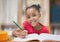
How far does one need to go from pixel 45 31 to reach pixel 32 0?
14 centimetres

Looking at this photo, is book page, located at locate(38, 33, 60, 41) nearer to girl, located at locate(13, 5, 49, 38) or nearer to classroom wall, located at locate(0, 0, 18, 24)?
girl, located at locate(13, 5, 49, 38)

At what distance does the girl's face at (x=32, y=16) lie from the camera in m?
0.58

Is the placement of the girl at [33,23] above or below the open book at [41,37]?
above

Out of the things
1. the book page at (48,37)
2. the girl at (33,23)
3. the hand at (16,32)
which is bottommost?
the book page at (48,37)

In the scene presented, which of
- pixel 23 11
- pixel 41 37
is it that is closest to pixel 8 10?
pixel 23 11

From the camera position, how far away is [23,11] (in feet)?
1.98

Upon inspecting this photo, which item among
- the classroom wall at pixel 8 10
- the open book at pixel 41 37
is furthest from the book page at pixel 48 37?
the classroom wall at pixel 8 10

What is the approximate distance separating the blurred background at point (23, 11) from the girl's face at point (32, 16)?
0.02 meters

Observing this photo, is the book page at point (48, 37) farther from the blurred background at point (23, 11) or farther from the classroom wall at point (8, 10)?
the classroom wall at point (8, 10)

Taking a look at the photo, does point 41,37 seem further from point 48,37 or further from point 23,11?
point 23,11

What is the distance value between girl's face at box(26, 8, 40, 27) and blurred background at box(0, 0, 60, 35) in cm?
2

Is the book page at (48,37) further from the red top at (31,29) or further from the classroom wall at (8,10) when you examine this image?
the classroom wall at (8,10)

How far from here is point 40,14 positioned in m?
0.60

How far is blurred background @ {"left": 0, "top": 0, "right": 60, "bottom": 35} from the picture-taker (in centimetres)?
60
